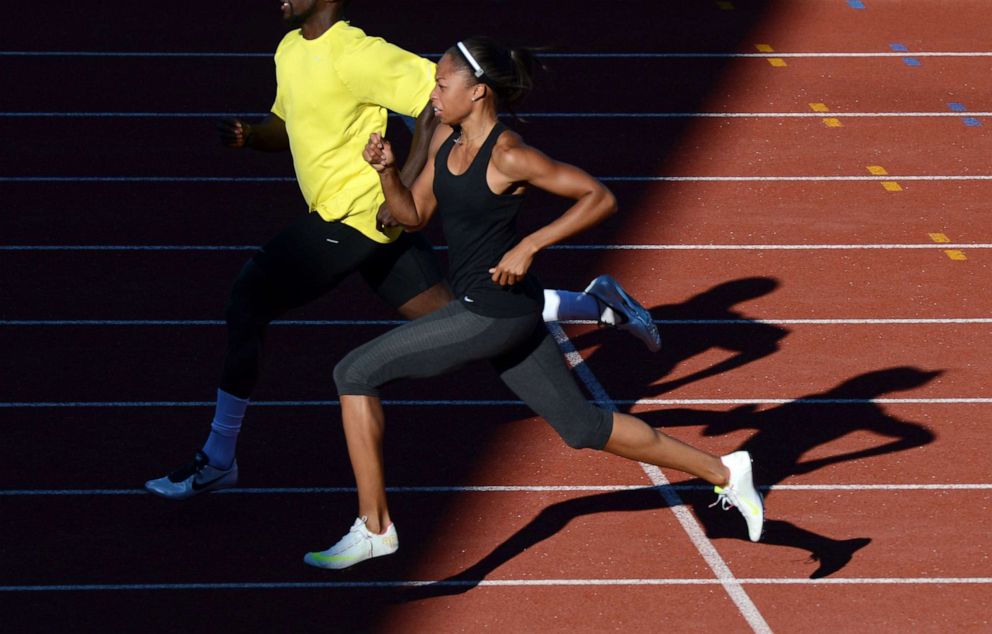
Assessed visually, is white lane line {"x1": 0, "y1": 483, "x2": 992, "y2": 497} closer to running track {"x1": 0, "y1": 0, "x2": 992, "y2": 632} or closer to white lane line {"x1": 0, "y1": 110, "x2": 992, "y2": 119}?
running track {"x1": 0, "y1": 0, "x2": 992, "y2": 632}

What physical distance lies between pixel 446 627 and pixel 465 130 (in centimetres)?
160

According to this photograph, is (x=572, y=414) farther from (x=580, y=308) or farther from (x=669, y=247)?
Answer: (x=669, y=247)

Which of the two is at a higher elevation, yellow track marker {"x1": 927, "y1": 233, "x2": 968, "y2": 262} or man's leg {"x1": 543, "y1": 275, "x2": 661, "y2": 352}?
man's leg {"x1": 543, "y1": 275, "x2": 661, "y2": 352}

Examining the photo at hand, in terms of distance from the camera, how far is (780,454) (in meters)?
7.52

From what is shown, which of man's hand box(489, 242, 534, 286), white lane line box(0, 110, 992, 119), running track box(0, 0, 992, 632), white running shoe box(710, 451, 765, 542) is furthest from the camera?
white lane line box(0, 110, 992, 119)

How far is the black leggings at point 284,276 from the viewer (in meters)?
6.56

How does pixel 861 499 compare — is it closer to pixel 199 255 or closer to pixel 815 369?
pixel 815 369

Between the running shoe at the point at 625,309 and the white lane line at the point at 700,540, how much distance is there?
1.22 feet

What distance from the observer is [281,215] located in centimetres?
1027

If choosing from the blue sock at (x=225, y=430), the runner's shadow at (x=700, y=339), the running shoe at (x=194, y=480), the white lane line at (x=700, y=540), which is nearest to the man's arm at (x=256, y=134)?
the blue sock at (x=225, y=430)

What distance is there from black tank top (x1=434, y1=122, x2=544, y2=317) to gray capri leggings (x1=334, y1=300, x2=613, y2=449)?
52mm

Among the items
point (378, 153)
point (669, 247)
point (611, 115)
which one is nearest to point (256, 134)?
point (378, 153)

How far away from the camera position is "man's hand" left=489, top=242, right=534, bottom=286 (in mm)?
5590

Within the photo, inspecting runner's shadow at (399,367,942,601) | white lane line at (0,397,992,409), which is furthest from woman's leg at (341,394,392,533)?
white lane line at (0,397,992,409)
